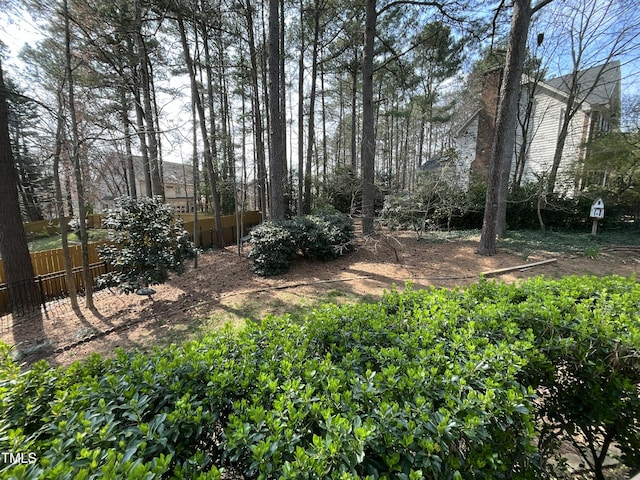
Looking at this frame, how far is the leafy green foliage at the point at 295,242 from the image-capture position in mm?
7102

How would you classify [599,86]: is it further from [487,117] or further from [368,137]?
[368,137]

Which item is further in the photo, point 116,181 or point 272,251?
point 116,181

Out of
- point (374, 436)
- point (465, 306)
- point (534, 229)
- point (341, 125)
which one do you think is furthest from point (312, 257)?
point (341, 125)

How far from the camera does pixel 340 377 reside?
1410 mm

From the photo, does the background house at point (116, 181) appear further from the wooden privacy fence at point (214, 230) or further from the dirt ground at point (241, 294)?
the dirt ground at point (241, 294)

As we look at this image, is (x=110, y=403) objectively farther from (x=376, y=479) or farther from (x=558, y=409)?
(x=558, y=409)

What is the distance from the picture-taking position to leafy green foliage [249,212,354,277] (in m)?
7.10

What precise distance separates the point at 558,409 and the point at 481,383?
1.05 metres

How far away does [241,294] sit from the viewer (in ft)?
19.6

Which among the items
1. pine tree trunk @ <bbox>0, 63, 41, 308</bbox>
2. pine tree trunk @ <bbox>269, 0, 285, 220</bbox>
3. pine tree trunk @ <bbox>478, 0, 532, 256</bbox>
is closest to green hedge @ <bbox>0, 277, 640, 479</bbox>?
pine tree trunk @ <bbox>478, 0, 532, 256</bbox>

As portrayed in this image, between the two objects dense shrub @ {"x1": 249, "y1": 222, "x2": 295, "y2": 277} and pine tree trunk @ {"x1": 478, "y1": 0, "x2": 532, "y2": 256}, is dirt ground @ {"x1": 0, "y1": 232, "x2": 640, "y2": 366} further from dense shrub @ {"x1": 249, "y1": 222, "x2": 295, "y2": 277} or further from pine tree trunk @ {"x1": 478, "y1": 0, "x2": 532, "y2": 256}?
pine tree trunk @ {"x1": 478, "y1": 0, "x2": 532, "y2": 256}

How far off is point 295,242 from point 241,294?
206 cm

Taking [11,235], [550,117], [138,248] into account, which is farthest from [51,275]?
[550,117]

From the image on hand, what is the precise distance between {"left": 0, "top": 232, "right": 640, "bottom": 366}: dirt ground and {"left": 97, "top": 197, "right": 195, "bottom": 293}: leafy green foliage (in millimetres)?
614
